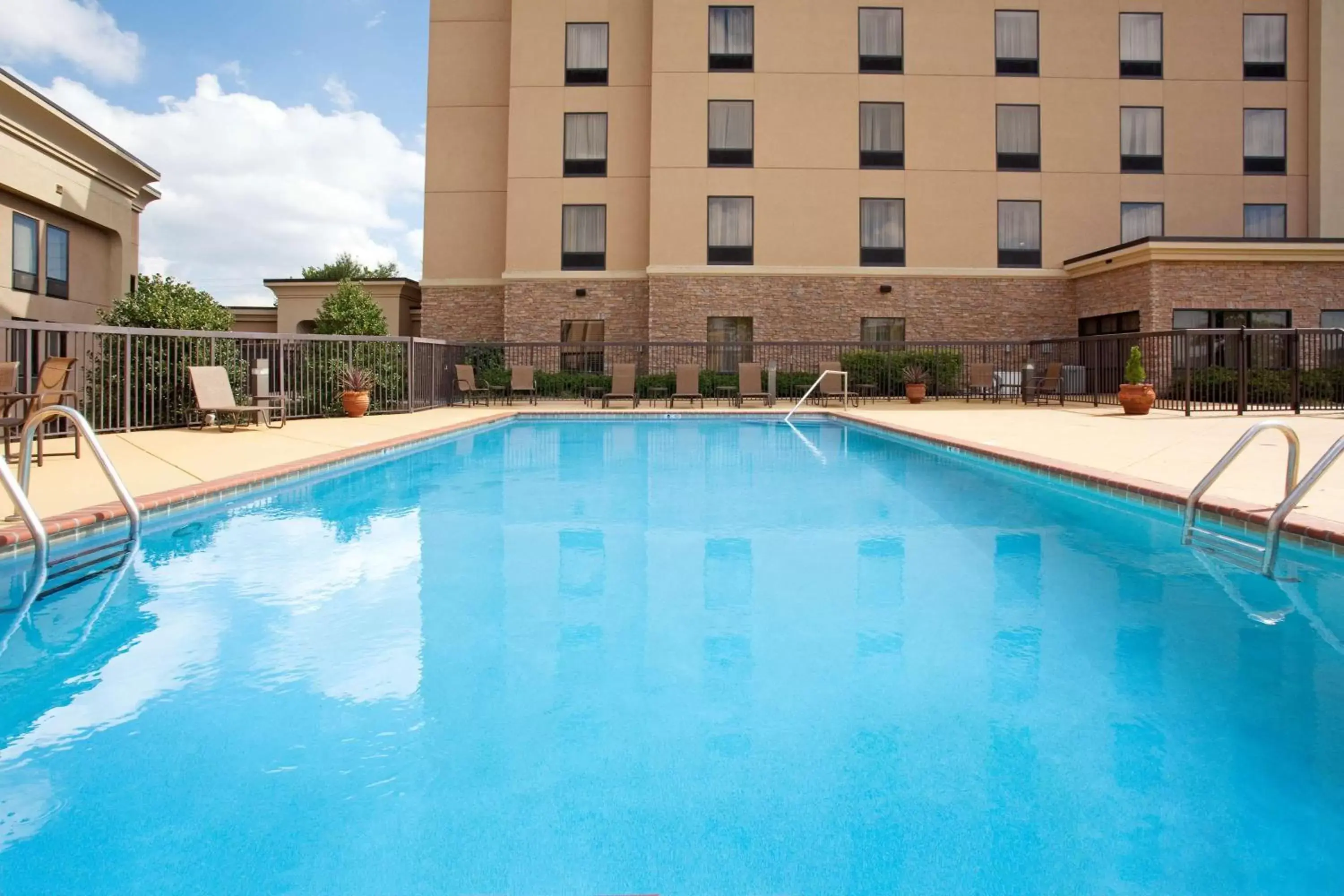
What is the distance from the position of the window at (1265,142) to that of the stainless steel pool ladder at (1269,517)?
22.5 m

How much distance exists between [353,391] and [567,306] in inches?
398

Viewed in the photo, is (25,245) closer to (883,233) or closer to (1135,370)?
(883,233)

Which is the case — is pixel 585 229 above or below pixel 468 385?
above

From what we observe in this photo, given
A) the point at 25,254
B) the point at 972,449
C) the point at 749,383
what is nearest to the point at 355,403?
the point at 749,383

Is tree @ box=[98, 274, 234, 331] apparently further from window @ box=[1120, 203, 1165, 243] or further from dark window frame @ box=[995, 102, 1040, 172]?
window @ box=[1120, 203, 1165, 243]

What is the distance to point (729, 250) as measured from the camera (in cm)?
2417

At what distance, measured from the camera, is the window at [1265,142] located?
2425 cm

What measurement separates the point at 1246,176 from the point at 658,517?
24093mm

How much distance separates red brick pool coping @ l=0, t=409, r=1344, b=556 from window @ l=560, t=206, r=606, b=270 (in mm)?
13971

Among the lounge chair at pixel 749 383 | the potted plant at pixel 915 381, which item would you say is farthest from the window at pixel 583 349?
the potted plant at pixel 915 381

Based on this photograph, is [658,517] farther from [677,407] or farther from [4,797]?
[677,407]

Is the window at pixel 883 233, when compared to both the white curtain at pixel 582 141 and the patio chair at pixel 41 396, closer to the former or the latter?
the white curtain at pixel 582 141

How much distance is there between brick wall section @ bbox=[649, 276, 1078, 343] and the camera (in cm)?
2411

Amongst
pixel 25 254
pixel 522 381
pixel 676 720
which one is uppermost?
pixel 25 254
